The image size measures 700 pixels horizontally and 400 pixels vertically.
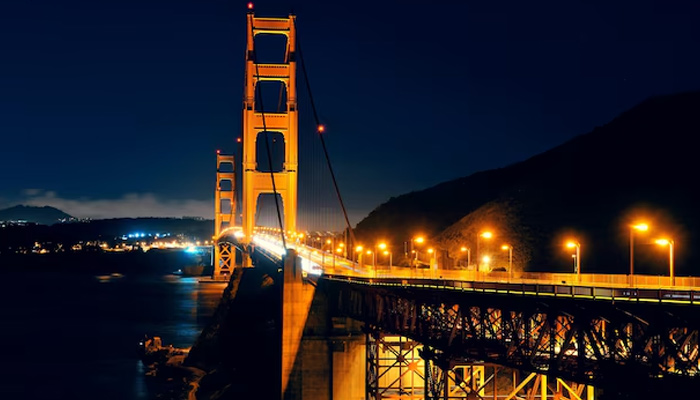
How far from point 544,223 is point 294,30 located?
120ft

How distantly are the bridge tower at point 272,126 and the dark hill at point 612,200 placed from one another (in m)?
22.5

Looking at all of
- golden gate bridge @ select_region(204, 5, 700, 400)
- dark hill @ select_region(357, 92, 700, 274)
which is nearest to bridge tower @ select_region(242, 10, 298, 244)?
dark hill @ select_region(357, 92, 700, 274)

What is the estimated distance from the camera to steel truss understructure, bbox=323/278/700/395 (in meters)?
18.3

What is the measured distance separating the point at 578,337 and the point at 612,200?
83.0 meters

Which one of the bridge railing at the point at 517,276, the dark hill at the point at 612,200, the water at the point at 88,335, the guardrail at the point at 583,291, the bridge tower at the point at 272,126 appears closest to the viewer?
the guardrail at the point at 583,291

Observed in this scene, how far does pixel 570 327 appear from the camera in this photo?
21500 millimetres

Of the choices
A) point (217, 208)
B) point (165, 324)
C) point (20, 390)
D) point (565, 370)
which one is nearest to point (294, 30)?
point (165, 324)

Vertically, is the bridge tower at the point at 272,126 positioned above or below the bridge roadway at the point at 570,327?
above

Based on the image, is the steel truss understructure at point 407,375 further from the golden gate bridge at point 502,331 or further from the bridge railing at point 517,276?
the bridge railing at point 517,276

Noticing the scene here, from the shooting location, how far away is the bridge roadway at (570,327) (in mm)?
18422

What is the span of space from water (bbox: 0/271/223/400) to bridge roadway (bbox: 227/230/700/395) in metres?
27.1

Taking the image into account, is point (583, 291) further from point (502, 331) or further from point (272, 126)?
point (272, 126)

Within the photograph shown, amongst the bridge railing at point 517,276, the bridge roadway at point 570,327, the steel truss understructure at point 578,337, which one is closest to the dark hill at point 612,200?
the bridge railing at point 517,276

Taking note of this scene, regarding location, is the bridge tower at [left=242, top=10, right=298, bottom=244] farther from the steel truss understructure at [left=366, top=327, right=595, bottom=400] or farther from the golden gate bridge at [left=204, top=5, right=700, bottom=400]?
the steel truss understructure at [left=366, top=327, right=595, bottom=400]
